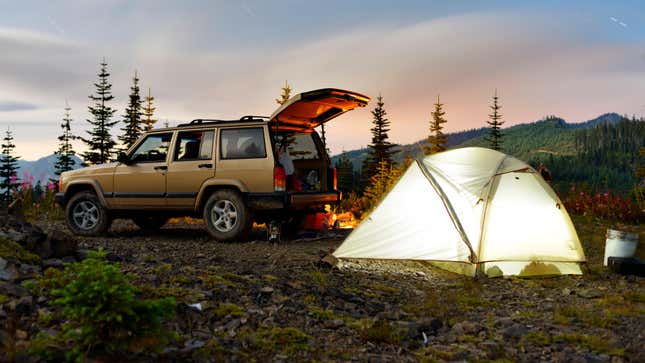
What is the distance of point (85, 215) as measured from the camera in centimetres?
1132

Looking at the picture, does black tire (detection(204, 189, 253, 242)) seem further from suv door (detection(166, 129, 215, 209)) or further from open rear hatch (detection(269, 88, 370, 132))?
open rear hatch (detection(269, 88, 370, 132))

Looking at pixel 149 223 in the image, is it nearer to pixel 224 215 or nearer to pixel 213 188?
pixel 213 188

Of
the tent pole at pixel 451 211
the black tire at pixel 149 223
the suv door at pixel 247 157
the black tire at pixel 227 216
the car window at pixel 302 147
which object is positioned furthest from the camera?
the black tire at pixel 149 223

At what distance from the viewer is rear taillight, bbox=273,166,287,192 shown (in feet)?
31.0

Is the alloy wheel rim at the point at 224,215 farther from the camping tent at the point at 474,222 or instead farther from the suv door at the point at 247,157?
the camping tent at the point at 474,222

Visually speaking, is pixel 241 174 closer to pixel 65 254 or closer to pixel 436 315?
pixel 65 254

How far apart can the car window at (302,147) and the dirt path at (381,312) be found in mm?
2865

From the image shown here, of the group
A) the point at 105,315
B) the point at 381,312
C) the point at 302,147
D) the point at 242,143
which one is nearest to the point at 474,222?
the point at 381,312

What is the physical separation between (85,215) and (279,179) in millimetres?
4661

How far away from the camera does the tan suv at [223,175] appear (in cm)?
966

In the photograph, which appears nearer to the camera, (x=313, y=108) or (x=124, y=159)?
(x=313, y=108)

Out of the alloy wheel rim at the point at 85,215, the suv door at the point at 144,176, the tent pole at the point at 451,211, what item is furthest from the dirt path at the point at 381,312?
the alloy wheel rim at the point at 85,215

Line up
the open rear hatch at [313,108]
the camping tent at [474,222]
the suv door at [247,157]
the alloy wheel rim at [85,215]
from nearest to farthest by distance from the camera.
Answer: the camping tent at [474,222] < the open rear hatch at [313,108] < the suv door at [247,157] < the alloy wheel rim at [85,215]

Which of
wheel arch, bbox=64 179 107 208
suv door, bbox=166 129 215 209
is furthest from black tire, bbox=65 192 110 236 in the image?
suv door, bbox=166 129 215 209
